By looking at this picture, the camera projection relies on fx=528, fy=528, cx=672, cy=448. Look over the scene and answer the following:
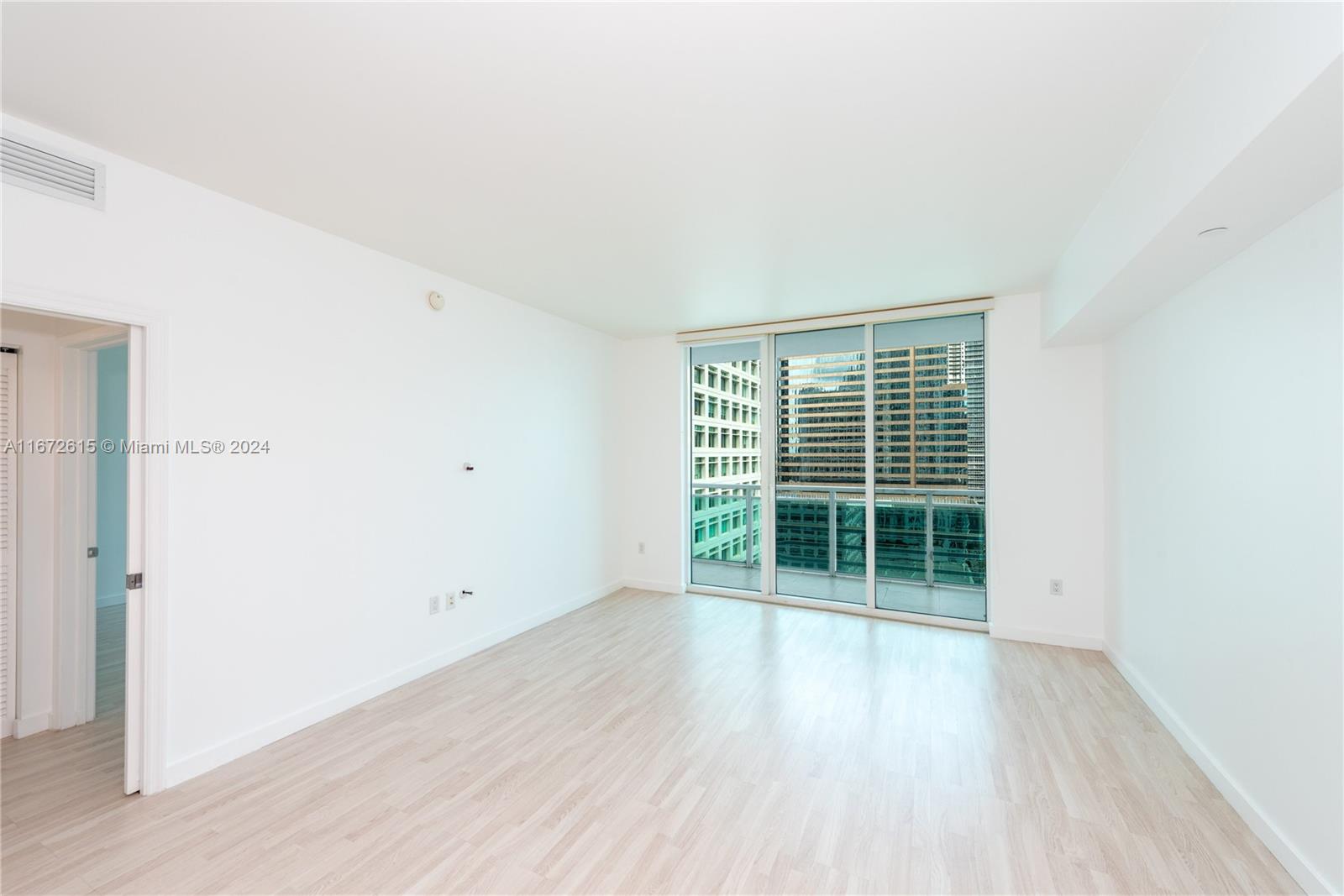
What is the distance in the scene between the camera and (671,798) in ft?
7.38

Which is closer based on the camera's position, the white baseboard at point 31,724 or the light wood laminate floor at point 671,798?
the light wood laminate floor at point 671,798

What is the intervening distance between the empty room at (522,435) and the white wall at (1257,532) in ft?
0.07

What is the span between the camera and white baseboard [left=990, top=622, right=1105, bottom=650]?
3920 mm

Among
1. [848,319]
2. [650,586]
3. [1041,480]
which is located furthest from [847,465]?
[650,586]

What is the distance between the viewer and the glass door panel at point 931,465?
4406 millimetres

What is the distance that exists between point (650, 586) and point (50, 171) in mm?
4893

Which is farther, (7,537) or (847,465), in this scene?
(847,465)

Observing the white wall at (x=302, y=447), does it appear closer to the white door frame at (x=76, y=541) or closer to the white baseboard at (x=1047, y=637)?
the white door frame at (x=76, y=541)

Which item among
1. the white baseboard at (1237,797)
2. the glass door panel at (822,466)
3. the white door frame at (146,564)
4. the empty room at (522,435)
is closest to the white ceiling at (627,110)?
the empty room at (522,435)

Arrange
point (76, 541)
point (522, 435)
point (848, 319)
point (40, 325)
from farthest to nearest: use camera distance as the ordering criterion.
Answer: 1. point (848, 319)
2. point (522, 435)
3. point (76, 541)
4. point (40, 325)

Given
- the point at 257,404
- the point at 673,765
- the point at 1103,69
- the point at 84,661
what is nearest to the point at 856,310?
the point at 1103,69

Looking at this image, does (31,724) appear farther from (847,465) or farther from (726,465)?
(847,465)

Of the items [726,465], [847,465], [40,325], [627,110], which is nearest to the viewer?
[627,110]

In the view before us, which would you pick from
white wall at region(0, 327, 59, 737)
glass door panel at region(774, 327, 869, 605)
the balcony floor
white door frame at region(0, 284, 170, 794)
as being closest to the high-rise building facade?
the balcony floor
